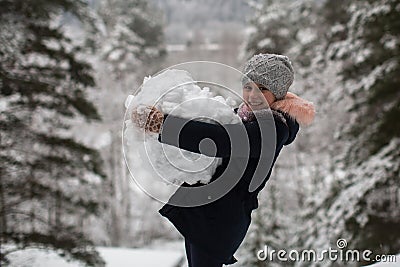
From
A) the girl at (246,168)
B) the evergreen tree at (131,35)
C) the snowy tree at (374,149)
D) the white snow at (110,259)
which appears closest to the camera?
the girl at (246,168)

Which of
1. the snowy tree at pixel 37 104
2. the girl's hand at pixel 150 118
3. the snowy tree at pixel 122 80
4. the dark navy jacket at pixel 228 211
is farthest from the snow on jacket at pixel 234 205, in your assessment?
the snowy tree at pixel 122 80

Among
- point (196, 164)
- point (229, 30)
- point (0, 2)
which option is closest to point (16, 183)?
point (0, 2)

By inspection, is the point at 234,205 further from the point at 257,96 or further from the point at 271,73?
the point at 271,73

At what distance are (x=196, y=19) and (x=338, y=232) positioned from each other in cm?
1744

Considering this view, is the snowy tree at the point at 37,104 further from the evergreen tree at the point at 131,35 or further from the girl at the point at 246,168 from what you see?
the evergreen tree at the point at 131,35

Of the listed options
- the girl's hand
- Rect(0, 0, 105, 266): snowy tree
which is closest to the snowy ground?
Rect(0, 0, 105, 266): snowy tree

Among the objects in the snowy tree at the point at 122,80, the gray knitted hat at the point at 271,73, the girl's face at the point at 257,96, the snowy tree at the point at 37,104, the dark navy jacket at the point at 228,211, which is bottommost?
the dark navy jacket at the point at 228,211

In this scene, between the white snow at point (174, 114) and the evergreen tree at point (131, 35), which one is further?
the evergreen tree at point (131, 35)

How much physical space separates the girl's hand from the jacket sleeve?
2cm

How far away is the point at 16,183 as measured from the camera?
6.34 metres

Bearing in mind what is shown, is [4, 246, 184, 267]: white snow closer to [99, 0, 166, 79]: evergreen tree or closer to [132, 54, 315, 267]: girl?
[132, 54, 315, 267]: girl

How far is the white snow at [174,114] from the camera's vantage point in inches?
71.1

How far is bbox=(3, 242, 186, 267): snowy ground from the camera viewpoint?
5586 millimetres

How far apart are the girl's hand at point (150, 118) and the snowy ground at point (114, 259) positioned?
4331 millimetres
